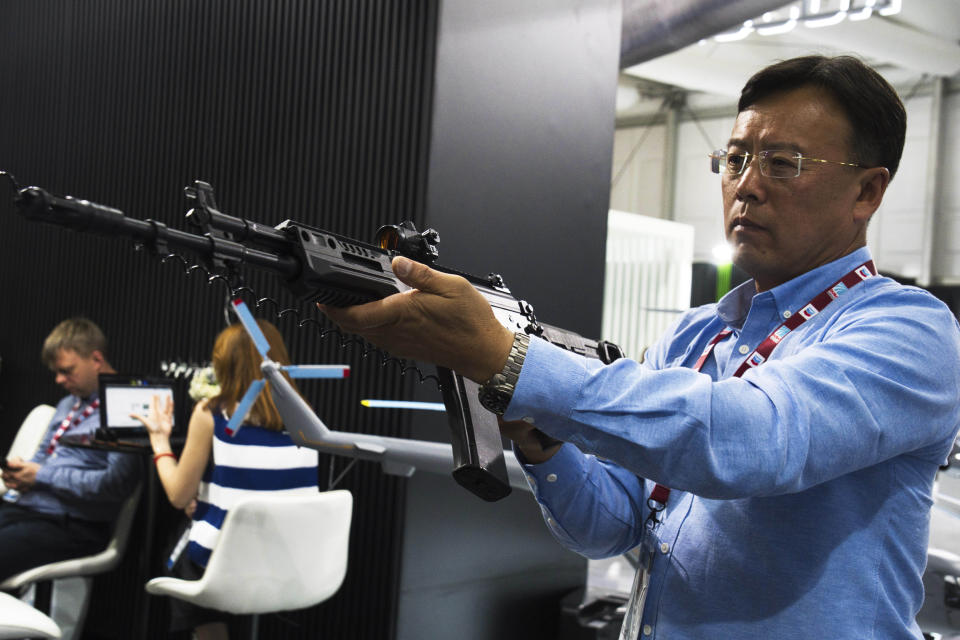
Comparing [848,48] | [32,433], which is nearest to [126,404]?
[32,433]

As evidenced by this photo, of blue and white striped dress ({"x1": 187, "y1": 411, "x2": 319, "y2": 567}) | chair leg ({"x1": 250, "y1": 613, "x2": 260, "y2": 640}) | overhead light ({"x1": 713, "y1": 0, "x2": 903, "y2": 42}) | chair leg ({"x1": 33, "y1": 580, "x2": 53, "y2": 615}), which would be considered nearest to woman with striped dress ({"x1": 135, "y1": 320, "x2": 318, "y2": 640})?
blue and white striped dress ({"x1": 187, "y1": 411, "x2": 319, "y2": 567})

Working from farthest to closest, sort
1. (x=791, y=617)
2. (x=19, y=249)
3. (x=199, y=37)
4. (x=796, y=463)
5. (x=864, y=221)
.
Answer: (x=19, y=249) < (x=199, y=37) < (x=864, y=221) < (x=791, y=617) < (x=796, y=463)

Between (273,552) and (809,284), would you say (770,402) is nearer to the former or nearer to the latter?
(809,284)

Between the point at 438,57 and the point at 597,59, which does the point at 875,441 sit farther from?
the point at 597,59

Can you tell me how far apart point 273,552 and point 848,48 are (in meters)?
7.69

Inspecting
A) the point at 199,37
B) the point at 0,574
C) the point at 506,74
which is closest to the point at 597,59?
the point at 506,74

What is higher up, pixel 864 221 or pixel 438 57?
pixel 438 57

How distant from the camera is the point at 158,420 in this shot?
3777mm

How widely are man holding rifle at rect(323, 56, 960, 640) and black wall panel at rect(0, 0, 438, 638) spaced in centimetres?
238

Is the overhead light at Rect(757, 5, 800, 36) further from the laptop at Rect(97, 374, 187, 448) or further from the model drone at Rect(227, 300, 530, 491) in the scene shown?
the laptop at Rect(97, 374, 187, 448)

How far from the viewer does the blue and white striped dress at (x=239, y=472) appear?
128 inches

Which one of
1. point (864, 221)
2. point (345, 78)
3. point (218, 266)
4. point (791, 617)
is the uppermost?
point (345, 78)

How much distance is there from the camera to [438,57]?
3.60m

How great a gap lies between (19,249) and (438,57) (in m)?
3.69
